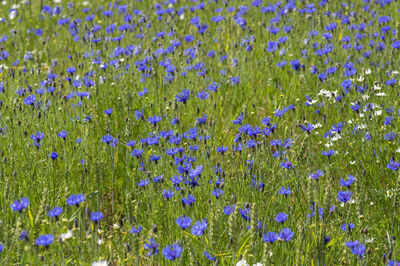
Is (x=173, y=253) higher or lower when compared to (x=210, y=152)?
lower

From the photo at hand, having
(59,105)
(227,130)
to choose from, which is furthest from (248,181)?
(59,105)

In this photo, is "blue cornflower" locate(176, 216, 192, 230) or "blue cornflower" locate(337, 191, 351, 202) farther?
"blue cornflower" locate(337, 191, 351, 202)

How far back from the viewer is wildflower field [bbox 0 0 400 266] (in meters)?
2.13

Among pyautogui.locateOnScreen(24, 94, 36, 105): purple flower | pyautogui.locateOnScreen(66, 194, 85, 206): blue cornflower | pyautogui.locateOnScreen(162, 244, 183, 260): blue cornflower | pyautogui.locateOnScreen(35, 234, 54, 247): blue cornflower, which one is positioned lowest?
pyautogui.locateOnScreen(162, 244, 183, 260): blue cornflower

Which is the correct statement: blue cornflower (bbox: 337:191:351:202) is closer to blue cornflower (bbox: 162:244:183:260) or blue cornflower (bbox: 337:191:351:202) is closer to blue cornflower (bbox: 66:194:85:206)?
blue cornflower (bbox: 162:244:183:260)

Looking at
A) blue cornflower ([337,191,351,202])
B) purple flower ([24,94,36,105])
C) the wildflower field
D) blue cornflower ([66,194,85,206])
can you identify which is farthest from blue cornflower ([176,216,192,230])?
purple flower ([24,94,36,105])

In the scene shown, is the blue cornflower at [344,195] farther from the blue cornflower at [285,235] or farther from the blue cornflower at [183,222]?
the blue cornflower at [183,222]

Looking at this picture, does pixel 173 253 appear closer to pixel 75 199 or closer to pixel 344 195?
pixel 75 199

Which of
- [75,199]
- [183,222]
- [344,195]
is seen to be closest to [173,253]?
[183,222]

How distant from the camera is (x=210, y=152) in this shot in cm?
306

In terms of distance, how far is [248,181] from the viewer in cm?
254

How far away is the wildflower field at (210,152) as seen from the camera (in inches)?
83.8

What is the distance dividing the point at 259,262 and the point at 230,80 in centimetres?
209

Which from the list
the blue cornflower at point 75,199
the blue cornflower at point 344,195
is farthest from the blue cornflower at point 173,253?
the blue cornflower at point 344,195
